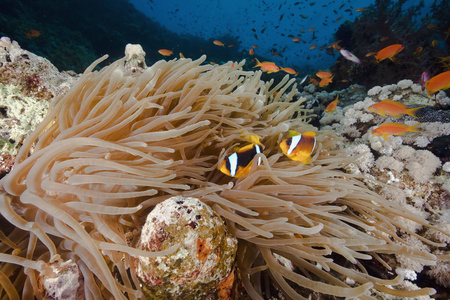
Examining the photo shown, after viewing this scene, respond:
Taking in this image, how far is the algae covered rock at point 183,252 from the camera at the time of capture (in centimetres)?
113

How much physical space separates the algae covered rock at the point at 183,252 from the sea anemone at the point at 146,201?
0.07 meters

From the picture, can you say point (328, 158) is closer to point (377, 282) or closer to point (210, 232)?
point (377, 282)

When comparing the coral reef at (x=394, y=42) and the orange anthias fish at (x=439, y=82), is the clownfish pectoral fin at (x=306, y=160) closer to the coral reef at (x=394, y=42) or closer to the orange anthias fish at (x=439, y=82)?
the orange anthias fish at (x=439, y=82)

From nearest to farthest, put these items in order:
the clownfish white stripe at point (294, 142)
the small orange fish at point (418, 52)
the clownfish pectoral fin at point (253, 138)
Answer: the clownfish white stripe at point (294, 142) < the clownfish pectoral fin at point (253, 138) < the small orange fish at point (418, 52)

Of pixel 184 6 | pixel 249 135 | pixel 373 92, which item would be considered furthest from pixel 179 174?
pixel 184 6

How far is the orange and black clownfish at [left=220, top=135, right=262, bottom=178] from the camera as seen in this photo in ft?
5.19

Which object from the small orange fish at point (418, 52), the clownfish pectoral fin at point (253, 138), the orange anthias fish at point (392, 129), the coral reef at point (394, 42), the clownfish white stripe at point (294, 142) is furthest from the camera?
the coral reef at point (394, 42)

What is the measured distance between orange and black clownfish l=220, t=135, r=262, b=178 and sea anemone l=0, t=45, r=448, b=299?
7 centimetres

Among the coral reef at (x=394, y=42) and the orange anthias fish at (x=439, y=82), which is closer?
the orange anthias fish at (x=439, y=82)

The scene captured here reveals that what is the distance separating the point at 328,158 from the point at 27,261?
2232 mm

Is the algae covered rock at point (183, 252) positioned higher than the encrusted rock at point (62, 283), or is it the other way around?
the algae covered rock at point (183, 252)

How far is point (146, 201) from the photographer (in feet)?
4.84

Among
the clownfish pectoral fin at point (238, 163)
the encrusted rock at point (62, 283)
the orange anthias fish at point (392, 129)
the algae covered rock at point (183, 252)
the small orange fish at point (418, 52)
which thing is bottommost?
the encrusted rock at point (62, 283)

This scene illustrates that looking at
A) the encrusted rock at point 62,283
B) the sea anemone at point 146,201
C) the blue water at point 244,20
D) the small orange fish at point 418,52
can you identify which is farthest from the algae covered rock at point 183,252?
the blue water at point 244,20
